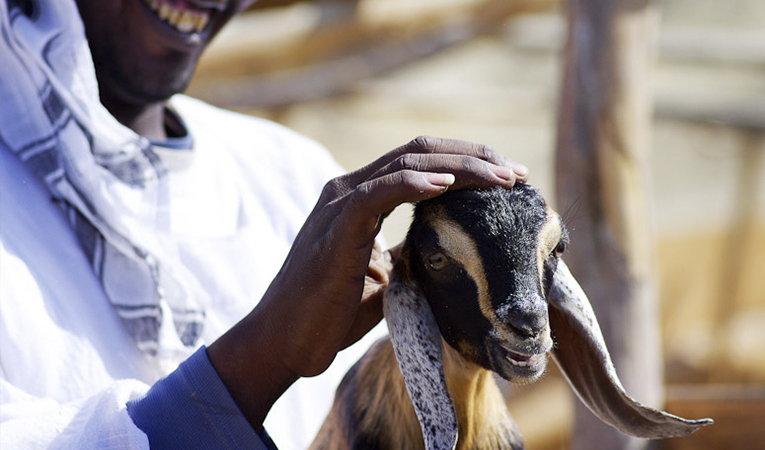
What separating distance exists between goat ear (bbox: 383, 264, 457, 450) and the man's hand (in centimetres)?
12

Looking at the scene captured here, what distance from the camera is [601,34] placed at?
332 cm

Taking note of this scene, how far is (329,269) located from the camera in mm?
1599

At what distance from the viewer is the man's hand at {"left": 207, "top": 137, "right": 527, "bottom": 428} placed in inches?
61.4

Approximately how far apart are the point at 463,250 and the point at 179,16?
118 centimetres

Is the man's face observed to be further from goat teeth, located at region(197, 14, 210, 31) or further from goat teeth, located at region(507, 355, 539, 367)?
goat teeth, located at region(507, 355, 539, 367)

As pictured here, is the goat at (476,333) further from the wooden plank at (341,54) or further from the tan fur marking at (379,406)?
the wooden plank at (341,54)

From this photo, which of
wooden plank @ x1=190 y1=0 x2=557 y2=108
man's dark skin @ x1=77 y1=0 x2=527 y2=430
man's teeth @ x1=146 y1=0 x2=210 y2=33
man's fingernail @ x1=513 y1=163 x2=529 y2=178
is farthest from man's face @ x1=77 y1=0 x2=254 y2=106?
wooden plank @ x1=190 y1=0 x2=557 y2=108

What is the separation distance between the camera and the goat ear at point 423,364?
5.58 ft

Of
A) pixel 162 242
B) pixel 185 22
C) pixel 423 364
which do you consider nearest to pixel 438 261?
pixel 423 364

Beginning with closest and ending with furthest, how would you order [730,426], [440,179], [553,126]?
1. [440,179]
2. [730,426]
3. [553,126]

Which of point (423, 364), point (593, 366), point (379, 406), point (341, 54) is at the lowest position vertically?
point (341, 54)

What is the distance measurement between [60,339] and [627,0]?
7.45 feet

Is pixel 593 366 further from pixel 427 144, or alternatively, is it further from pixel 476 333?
pixel 427 144

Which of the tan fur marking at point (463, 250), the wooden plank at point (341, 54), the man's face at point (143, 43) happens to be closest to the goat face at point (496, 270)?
the tan fur marking at point (463, 250)
